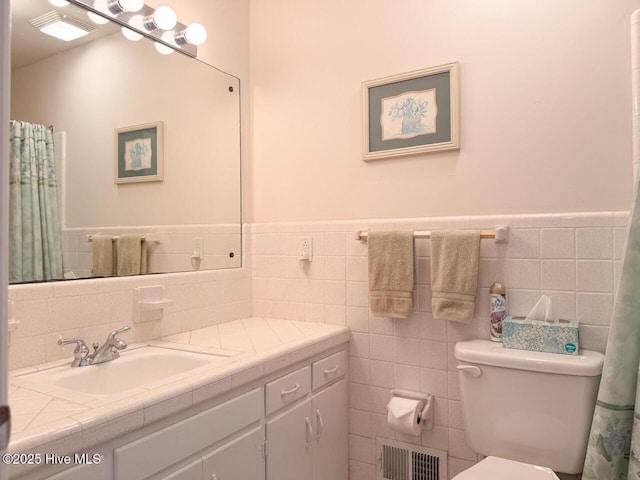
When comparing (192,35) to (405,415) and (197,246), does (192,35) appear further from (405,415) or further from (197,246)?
(405,415)

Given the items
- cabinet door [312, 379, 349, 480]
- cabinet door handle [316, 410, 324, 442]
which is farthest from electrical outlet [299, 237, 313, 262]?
cabinet door handle [316, 410, 324, 442]

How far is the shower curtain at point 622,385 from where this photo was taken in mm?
1310

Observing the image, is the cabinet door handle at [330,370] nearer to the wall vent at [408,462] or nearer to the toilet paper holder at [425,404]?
the toilet paper holder at [425,404]

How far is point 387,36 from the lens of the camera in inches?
77.8

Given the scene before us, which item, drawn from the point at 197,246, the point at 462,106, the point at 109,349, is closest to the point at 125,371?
the point at 109,349

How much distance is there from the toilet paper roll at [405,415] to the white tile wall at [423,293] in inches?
3.9

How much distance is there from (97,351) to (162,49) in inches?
48.4

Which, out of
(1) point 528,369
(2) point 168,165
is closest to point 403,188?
(1) point 528,369

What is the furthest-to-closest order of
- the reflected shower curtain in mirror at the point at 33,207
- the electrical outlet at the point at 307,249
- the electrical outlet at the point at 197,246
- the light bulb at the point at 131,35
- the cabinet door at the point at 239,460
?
the electrical outlet at the point at 307,249 → the electrical outlet at the point at 197,246 → the light bulb at the point at 131,35 → the reflected shower curtain in mirror at the point at 33,207 → the cabinet door at the point at 239,460

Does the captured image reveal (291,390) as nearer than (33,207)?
No

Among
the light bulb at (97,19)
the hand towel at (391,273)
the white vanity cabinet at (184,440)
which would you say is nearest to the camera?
the white vanity cabinet at (184,440)

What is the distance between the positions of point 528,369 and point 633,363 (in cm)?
29

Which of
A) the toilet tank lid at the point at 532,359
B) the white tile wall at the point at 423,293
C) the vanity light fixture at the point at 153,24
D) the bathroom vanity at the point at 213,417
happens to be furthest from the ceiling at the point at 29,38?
the toilet tank lid at the point at 532,359

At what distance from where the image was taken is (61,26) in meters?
1.49
